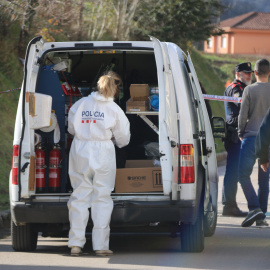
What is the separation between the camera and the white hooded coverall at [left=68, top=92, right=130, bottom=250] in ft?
25.2

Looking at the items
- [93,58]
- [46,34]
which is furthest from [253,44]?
[93,58]

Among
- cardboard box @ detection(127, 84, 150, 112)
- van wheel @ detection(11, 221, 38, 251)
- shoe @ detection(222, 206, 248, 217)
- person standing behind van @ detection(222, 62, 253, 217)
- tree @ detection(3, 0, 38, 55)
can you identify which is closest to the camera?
van wheel @ detection(11, 221, 38, 251)

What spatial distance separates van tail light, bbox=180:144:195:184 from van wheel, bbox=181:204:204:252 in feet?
1.69

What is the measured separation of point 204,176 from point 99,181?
3.96 feet

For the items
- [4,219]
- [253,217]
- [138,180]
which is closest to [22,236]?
[138,180]

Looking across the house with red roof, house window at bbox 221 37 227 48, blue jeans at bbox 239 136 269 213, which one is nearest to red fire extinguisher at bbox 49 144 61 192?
blue jeans at bbox 239 136 269 213

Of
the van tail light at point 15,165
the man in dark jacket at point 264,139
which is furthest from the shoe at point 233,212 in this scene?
the van tail light at point 15,165

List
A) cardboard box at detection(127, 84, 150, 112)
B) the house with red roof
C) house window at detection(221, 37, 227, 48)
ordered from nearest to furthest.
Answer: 1. cardboard box at detection(127, 84, 150, 112)
2. the house with red roof
3. house window at detection(221, 37, 227, 48)

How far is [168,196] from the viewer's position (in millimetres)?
7574

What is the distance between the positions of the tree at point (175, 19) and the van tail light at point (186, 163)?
23279mm

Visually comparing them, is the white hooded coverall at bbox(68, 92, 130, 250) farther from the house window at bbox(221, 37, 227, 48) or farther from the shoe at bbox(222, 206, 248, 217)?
the house window at bbox(221, 37, 227, 48)

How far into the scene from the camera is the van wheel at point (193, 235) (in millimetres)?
7910

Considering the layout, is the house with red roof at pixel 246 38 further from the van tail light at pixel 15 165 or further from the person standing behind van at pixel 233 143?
the van tail light at pixel 15 165

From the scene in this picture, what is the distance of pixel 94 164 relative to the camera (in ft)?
25.5
